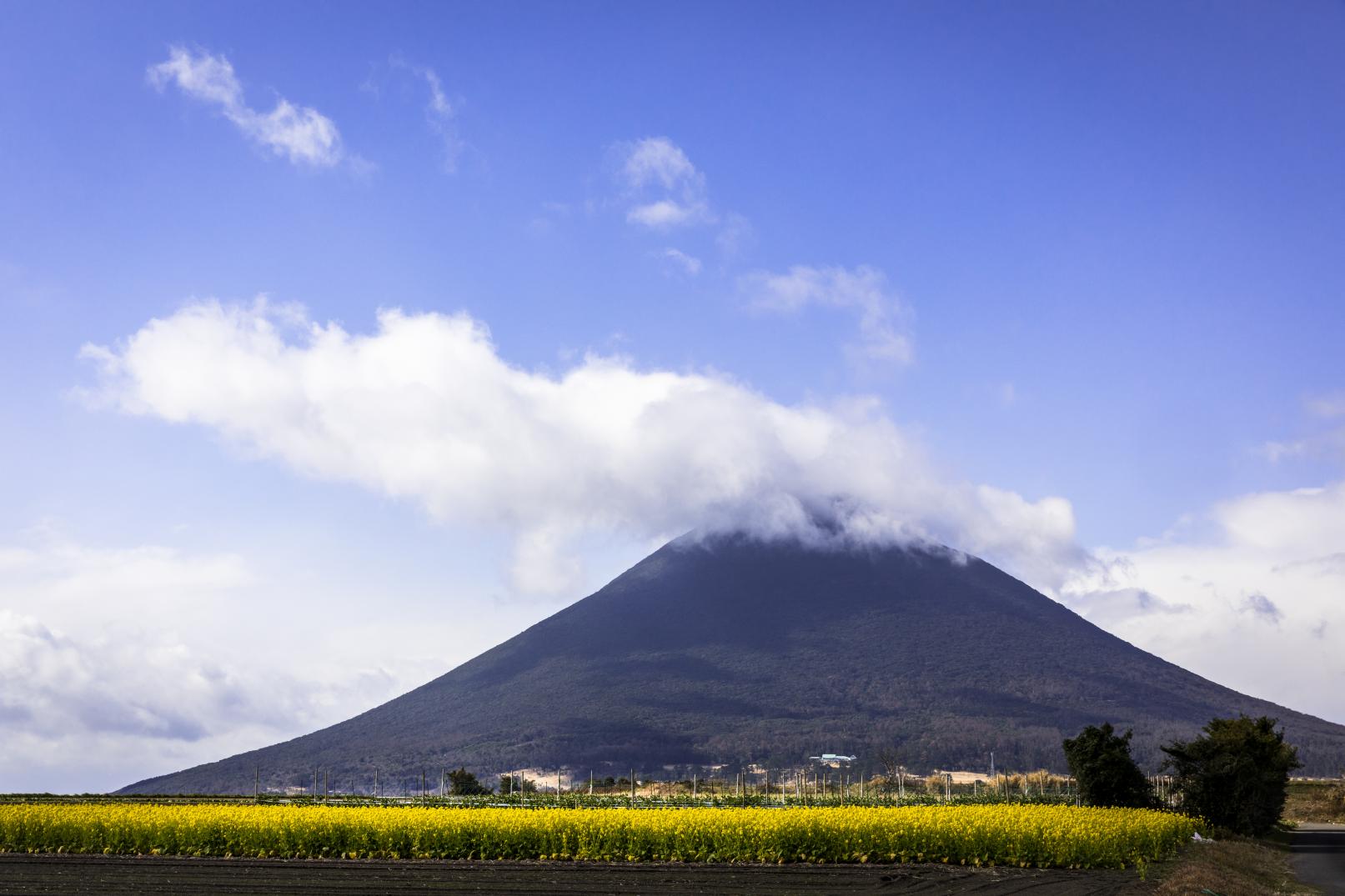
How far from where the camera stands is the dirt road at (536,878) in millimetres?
21656

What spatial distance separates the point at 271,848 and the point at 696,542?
16319cm

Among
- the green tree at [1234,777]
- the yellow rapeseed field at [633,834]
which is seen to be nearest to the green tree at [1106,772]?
the green tree at [1234,777]

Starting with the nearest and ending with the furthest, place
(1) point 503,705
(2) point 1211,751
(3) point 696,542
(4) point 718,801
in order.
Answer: (2) point 1211,751, (4) point 718,801, (1) point 503,705, (3) point 696,542

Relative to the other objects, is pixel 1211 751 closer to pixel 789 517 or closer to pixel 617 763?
pixel 617 763

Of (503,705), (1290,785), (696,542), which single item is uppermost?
(696,542)

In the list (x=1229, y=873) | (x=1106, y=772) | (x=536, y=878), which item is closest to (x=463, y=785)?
(x=1106, y=772)

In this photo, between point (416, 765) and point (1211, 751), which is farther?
point (416, 765)

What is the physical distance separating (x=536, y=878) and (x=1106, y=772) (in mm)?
19283

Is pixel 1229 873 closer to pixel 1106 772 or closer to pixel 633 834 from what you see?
pixel 633 834

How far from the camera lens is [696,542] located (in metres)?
190

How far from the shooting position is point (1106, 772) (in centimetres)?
3547

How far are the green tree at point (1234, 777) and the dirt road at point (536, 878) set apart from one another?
14.4 m

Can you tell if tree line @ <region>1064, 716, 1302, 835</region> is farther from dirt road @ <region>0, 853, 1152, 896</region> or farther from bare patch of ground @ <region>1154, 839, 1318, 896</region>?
dirt road @ <region>0, 853, 1152, 896</region>

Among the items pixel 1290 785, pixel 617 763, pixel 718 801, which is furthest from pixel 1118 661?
pixel 718 801
